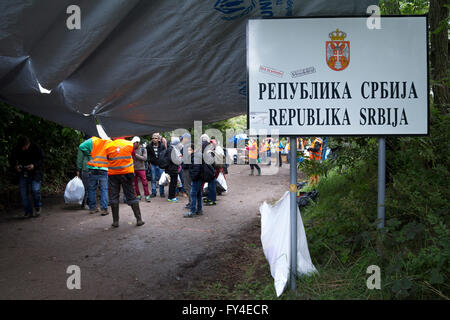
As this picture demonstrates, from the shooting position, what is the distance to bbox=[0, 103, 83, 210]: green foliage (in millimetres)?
9703

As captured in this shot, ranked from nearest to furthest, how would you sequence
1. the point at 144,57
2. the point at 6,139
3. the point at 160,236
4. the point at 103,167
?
1. the point at 144,57
2. the point at 160,236
3. the point at 103,167
4. the point at 6,139

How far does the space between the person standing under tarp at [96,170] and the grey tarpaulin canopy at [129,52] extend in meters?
3.15

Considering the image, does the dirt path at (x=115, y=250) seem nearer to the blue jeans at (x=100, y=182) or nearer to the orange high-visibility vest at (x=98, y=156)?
the blue jeans at (x=100, y=182)

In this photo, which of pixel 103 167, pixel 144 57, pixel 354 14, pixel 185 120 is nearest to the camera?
pixel 354 14

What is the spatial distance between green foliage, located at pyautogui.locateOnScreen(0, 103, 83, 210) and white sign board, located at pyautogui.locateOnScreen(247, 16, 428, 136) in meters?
7.79

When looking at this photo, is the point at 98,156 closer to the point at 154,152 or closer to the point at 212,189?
the point at 154,152

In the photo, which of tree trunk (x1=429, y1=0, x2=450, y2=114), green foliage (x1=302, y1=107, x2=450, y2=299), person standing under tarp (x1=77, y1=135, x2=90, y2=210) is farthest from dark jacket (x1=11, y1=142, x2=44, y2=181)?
tree trunk (x1=429, y1=0, x2=450, y2=114)

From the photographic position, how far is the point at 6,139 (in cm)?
1041

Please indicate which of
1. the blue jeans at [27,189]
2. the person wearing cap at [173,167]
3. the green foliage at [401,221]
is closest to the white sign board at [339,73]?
the green foliage at [401,221]

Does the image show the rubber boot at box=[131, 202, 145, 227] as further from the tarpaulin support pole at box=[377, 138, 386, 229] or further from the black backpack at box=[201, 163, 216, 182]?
the tarpaulin support pole at box=[377, 138, 386, 229]
